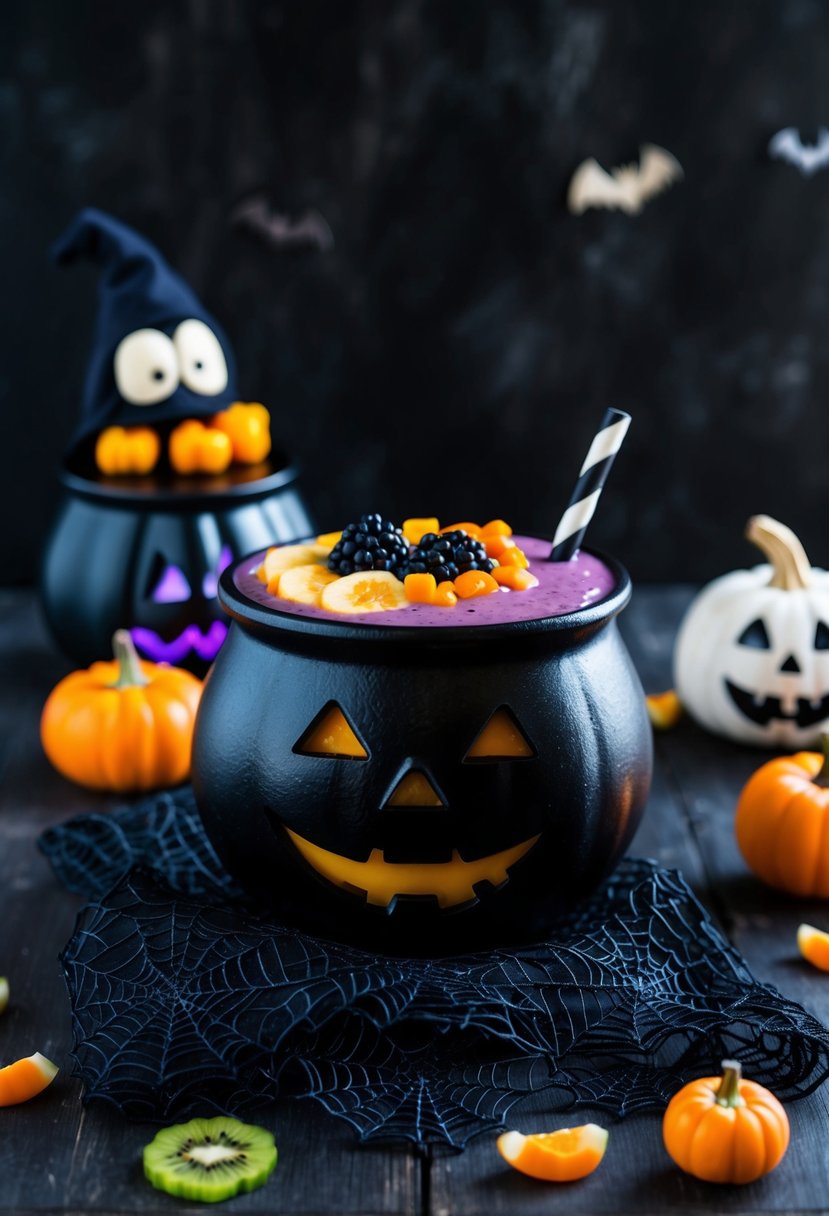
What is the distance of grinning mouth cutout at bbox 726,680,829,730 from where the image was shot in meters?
2.52

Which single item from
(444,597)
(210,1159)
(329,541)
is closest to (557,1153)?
(210,1159)

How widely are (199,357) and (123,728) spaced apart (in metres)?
0.80

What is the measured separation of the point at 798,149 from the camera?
10.6ft

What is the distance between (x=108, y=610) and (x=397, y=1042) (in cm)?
122

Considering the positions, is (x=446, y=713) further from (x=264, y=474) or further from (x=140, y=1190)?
(x=264, y=474)

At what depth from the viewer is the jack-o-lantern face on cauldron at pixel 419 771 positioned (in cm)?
162

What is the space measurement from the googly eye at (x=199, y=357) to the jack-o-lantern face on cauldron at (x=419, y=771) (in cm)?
108

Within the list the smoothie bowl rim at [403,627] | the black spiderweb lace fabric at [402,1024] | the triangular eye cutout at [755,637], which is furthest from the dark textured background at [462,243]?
the black spiderweb lace fabric at [402,1024]

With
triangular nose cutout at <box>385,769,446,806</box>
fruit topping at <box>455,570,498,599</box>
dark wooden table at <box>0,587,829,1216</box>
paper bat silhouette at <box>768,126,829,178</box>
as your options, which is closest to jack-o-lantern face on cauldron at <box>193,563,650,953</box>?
triangular nose cutout at <box>385,769,446,806</box>

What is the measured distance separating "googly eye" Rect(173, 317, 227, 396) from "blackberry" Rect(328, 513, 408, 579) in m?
1.06

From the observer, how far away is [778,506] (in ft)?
11.7

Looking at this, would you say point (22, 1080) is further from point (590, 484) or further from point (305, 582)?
point (590, 484)

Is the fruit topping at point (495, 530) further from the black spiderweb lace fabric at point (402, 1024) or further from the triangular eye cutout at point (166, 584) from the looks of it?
the triangular eye cutout at point (166, 584)

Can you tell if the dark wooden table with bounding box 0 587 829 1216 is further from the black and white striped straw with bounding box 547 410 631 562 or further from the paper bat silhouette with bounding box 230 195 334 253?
the paper bat silhouette with bounding box 230 195 334 253
